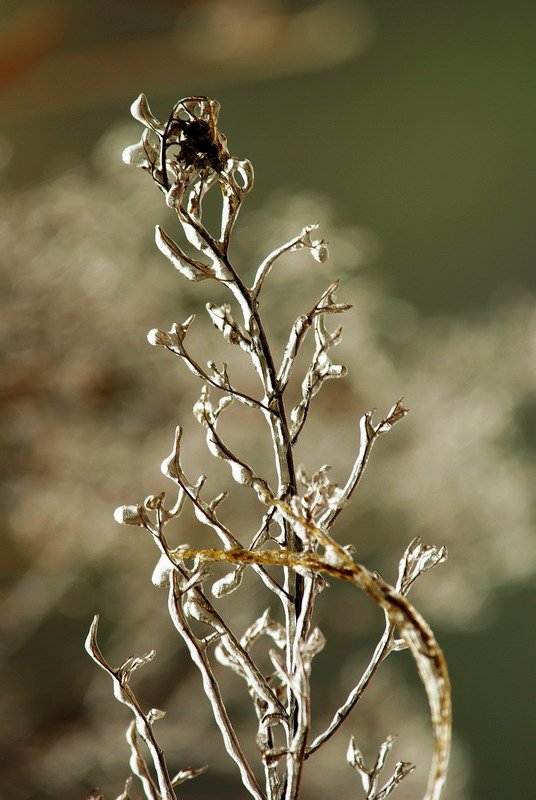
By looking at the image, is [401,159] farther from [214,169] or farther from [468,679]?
[214,169]

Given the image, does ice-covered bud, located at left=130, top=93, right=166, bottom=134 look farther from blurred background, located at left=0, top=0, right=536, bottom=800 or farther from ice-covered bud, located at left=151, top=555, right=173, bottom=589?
blurred background, located at left=0, top=0, right=536, bottom=800

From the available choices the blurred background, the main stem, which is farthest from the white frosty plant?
the blurred background

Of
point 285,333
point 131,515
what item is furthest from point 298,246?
point 285,333

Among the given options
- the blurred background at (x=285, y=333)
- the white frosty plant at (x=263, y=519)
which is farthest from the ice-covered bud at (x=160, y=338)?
the blurred background at (x=285, y=333)

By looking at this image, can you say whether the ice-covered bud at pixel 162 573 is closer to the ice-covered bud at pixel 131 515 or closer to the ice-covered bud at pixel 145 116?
the ice-covered bud at pixel 131 515

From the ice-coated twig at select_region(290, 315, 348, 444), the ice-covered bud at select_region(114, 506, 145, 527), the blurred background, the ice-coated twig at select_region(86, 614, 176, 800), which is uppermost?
the blurred background

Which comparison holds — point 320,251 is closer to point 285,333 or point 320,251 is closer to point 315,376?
point 315,376

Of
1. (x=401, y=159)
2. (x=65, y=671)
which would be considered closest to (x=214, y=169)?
(x=65, y=671)

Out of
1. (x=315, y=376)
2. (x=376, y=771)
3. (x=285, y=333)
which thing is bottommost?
(x=376, y=771)
